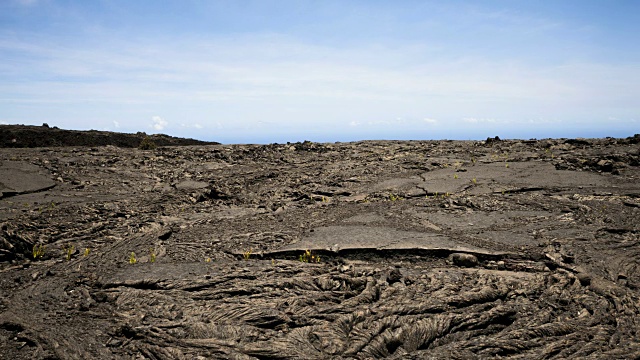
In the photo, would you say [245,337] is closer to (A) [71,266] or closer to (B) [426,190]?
(A) [71,266]

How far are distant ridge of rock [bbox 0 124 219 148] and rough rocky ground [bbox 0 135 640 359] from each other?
10.9m

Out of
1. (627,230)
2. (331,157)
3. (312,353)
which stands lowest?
(312,353)

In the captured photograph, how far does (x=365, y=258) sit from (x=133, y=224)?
160 inches

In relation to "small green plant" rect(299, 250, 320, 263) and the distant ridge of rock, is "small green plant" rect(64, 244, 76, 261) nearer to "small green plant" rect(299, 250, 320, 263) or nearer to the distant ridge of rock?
"small green plant" rect(299, 250, 320, 263)

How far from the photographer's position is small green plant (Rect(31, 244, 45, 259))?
5.16m

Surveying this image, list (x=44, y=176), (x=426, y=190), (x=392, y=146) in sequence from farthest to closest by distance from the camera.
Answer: (x=392, y=146), (x=44, y=176), (x=426, y=190)

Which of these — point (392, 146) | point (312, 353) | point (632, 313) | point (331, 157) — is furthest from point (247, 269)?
point (392, 146)

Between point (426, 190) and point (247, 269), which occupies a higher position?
point (426, 190)

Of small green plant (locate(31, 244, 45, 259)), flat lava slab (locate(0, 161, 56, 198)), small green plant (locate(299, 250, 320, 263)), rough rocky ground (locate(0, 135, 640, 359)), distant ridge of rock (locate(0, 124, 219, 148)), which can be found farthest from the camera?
distant ridge of rock (locate(0, 124, 219, 148))

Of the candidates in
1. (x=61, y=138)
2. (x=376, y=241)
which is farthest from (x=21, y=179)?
(x=61, y=138)

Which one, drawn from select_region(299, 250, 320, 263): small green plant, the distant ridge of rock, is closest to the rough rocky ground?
select_region(299, 250, 320, 263): small green plant

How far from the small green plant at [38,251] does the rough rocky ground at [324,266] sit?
0.15 ft

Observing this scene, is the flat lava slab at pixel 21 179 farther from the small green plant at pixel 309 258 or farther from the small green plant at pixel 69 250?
the small green plant at pixel 309 258

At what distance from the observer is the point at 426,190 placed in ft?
28.8
